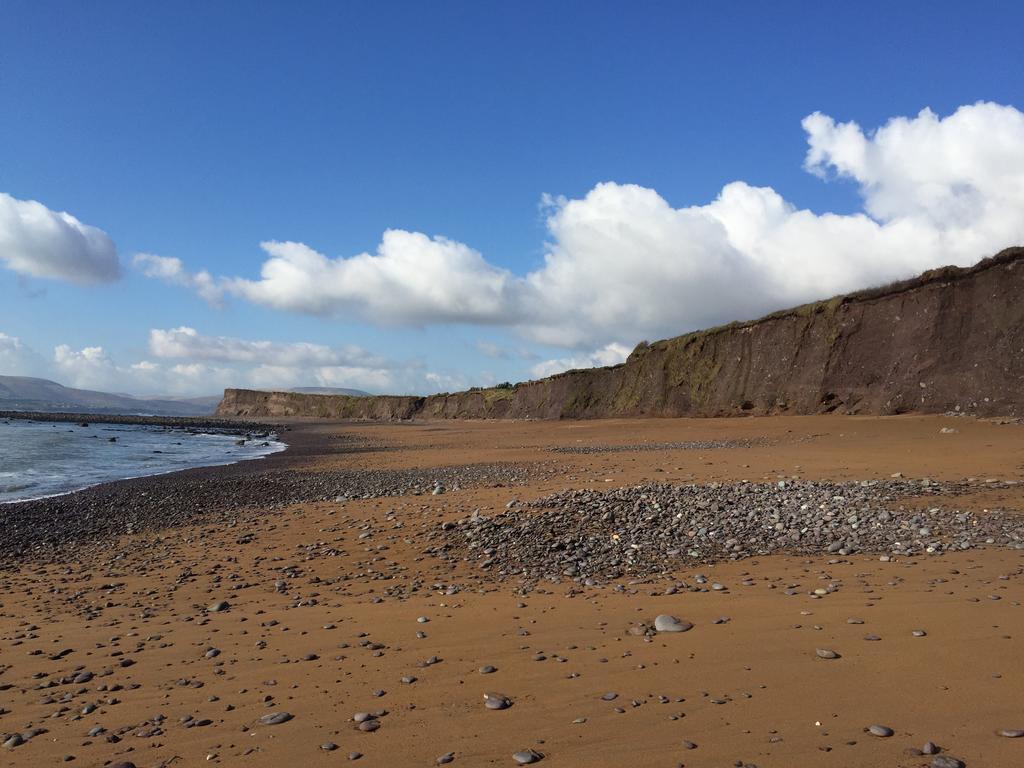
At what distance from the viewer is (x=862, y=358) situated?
3203 centimetres

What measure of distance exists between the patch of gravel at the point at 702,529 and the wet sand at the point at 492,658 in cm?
40

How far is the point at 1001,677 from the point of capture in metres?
4.46

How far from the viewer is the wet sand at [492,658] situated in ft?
13.3

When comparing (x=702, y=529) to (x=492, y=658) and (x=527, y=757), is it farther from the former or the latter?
(x=527, y=757)

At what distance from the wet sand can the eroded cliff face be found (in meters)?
18.1

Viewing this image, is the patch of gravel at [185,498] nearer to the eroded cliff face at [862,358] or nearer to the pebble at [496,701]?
the pebble at [496,701]

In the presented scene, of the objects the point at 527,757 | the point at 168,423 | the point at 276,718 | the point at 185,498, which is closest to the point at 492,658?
the point at 527,757

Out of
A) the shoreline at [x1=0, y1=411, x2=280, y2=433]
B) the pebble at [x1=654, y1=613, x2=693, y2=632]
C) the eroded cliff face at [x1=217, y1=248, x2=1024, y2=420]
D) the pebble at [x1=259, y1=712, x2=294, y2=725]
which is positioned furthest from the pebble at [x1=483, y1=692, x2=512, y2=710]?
the shoreline at [x1=0, y1=411, x2=280, y2=433]

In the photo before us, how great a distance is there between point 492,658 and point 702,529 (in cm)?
503

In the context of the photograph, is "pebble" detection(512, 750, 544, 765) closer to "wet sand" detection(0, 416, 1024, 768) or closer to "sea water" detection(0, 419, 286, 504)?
"wet sand" detection(0, 416, 1024, 768)

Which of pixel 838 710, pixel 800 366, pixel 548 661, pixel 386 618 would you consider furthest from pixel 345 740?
pixel 800 366

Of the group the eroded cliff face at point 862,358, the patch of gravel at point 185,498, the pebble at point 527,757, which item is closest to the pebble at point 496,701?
the pebble at point 527,757

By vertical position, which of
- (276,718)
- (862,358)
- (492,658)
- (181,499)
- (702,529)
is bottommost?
(181,499)

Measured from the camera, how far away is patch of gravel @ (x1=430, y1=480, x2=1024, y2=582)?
8328 millimetres
